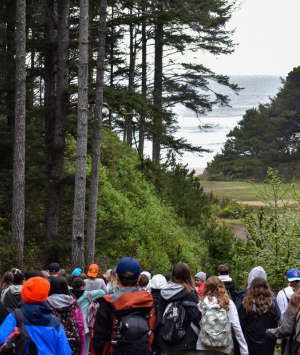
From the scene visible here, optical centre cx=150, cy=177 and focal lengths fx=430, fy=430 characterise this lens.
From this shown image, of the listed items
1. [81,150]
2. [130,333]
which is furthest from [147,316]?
[81,150]

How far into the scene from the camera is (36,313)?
399cm

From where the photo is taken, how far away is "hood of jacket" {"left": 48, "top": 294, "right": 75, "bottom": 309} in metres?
5.11

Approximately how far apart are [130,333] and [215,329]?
200cm

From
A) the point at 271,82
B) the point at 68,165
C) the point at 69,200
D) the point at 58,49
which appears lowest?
the point at 69,200

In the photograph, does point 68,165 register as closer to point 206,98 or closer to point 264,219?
point 264,219

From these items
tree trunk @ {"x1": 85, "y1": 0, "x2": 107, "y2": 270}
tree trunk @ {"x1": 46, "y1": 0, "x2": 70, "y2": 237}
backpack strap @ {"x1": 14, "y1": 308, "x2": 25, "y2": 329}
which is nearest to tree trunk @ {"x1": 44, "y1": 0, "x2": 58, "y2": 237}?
tree trunk @ {"x1": 46, "y1": 0, "x2": 70, "y2": 237}

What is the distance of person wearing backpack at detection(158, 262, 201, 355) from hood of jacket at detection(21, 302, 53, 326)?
66.9 inches

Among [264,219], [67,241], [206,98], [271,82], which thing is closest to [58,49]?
[67,241]

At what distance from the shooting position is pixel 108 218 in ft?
61.5

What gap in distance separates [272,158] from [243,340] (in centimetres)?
5816

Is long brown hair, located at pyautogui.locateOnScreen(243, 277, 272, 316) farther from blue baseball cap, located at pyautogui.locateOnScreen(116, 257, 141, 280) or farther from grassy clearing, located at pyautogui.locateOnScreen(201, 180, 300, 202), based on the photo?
grassy clearing, located at pyautogui.locateOnScreen(201, 180, 300, 202)

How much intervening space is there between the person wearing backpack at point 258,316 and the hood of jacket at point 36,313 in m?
3.01

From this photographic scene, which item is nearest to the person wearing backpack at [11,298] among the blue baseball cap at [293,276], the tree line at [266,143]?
the blue baseball cap at [293,276]

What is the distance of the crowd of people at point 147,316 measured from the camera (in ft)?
12.4
